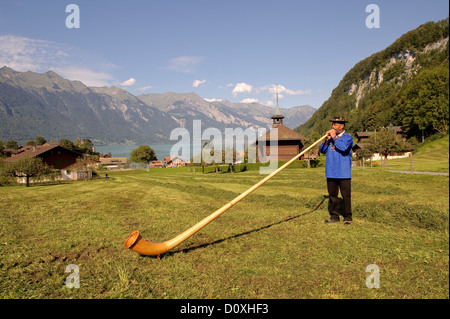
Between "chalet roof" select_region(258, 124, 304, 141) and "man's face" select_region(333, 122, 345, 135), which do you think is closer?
"man's face" select_region(333, 122, 345, 135)

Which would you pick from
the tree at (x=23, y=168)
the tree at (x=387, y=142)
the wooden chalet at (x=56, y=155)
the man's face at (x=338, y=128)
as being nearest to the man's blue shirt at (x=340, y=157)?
the man's face at (x=338, y=128)

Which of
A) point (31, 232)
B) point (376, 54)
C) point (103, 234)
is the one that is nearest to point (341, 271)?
point (103, 234)

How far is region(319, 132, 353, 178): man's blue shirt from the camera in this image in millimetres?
6469

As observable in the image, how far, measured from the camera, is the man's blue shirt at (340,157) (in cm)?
647

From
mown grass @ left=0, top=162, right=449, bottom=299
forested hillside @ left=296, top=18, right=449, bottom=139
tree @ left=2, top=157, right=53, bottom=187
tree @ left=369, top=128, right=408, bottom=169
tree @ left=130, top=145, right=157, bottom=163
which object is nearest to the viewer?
mown grass @ left=0, top=162, right=449, bottom=299

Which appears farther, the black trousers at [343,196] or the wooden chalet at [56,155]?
the wooden chalet at [56,155]

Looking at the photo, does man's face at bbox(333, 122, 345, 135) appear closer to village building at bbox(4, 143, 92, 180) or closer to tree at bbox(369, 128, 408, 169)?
tree at bbox(369, 128, 408, 169)

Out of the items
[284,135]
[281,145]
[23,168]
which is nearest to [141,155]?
[281,145]

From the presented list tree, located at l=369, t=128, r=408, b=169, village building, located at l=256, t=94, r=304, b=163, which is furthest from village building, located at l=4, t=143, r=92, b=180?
tree, located at l=369, t=128, r=408, b=169

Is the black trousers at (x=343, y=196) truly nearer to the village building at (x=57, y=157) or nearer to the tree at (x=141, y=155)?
the village building at (x=57, y=157)

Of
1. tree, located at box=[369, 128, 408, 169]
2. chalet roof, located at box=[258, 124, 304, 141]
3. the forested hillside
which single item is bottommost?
tree, located at box=[369, 128, 408, 169]

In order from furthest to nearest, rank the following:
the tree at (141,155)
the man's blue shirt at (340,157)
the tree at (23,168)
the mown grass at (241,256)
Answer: the tree at (141,155) → the tree at (23,168) → the man's blue shirt at (340,157) → the mown grass at (241,256)

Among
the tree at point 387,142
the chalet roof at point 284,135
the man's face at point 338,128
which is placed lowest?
the man's face at point 338,128

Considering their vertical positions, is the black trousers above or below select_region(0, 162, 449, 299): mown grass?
above
